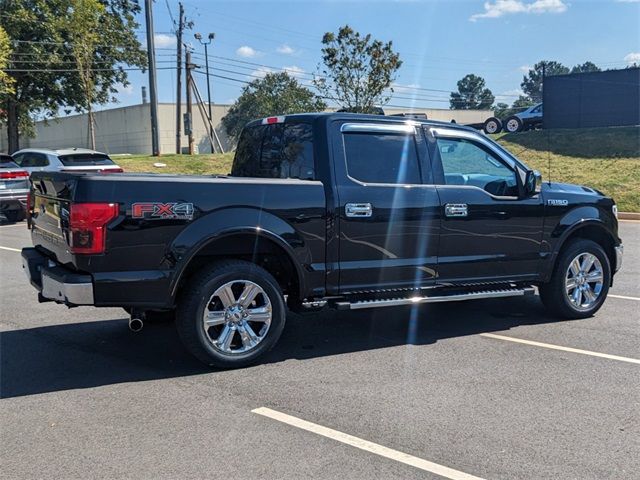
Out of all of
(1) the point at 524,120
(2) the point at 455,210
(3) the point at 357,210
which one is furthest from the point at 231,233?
(1) the point at 524,120

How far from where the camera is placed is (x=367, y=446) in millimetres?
3520

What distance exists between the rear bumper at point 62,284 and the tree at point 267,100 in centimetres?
4869

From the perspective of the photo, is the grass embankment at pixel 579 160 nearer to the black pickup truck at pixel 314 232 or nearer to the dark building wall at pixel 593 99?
the dark building wall at pixel 593 99

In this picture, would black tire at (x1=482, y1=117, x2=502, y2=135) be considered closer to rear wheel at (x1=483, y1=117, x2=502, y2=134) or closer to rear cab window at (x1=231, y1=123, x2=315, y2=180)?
rear wheel at (x1=483, y1=117, x2=502, y2=134)

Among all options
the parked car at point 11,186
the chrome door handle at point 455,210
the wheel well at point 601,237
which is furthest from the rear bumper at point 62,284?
the parked car at point 11,186

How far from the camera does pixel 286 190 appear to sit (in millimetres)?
4906

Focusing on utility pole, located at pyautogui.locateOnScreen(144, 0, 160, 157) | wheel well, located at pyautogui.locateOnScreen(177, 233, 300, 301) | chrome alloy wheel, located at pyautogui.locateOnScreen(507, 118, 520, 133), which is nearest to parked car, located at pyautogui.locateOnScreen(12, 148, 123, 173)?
utility pole, located at pyautogui.locateOnScreen(144, 0, 160, 157)

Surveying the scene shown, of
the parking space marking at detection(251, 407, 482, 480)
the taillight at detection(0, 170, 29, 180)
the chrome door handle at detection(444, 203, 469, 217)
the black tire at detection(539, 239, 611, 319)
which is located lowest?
the parking space marking at detection(251, 407, 482, 480)

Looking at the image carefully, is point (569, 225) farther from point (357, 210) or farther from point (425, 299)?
point (357, 210)

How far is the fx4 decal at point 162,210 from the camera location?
4361 millimetres

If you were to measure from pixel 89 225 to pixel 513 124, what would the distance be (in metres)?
26.3

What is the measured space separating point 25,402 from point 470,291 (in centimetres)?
383

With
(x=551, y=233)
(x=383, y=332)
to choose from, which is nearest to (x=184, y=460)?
(x=383, y=332)

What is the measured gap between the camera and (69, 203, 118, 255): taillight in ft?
13.9
